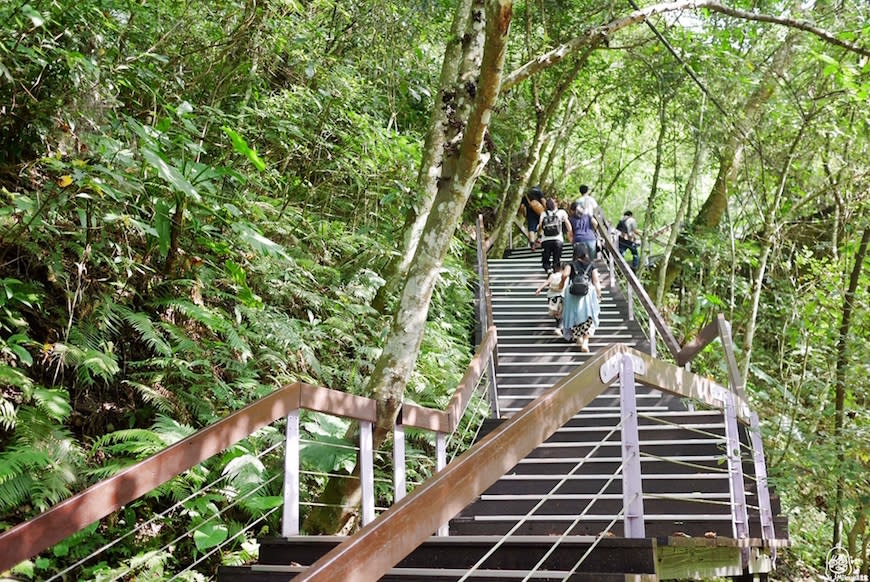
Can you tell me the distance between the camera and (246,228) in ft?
19.1

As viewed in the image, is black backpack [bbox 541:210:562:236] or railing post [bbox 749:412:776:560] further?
black backpack [bbox 541:210:562:236]

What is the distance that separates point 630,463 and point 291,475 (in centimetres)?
197

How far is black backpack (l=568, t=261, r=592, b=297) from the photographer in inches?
414

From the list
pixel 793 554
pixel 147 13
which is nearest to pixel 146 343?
pixel 147 13

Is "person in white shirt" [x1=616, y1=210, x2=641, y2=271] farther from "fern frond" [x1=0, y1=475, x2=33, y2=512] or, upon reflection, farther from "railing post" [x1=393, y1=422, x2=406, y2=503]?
"fern frond" [x1=0, y1=475, x2=33, y2=512]

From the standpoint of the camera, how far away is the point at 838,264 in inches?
479

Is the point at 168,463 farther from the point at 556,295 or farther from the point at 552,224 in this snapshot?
the point at 552,224

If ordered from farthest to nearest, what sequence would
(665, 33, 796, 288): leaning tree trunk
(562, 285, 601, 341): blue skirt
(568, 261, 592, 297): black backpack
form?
(665, 33, 796, 288): leaning tree trunk < (562, 285, 601, 341): blue skirt < (568, 261, 592, 297): black backpack

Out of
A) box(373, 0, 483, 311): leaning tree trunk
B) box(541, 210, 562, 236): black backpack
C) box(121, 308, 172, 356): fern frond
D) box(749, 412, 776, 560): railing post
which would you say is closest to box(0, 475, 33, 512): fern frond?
box(121, 308, 172, 356): fern frond

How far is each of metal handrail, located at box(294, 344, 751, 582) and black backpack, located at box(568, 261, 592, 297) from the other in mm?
6574

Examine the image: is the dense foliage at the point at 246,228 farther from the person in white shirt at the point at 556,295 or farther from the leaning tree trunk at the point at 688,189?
the person in white shirt at the point at 556,295

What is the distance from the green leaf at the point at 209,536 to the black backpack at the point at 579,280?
657 centimetres

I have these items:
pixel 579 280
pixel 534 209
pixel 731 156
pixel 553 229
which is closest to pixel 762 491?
pixel 579 280

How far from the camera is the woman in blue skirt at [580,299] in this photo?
10.7m
